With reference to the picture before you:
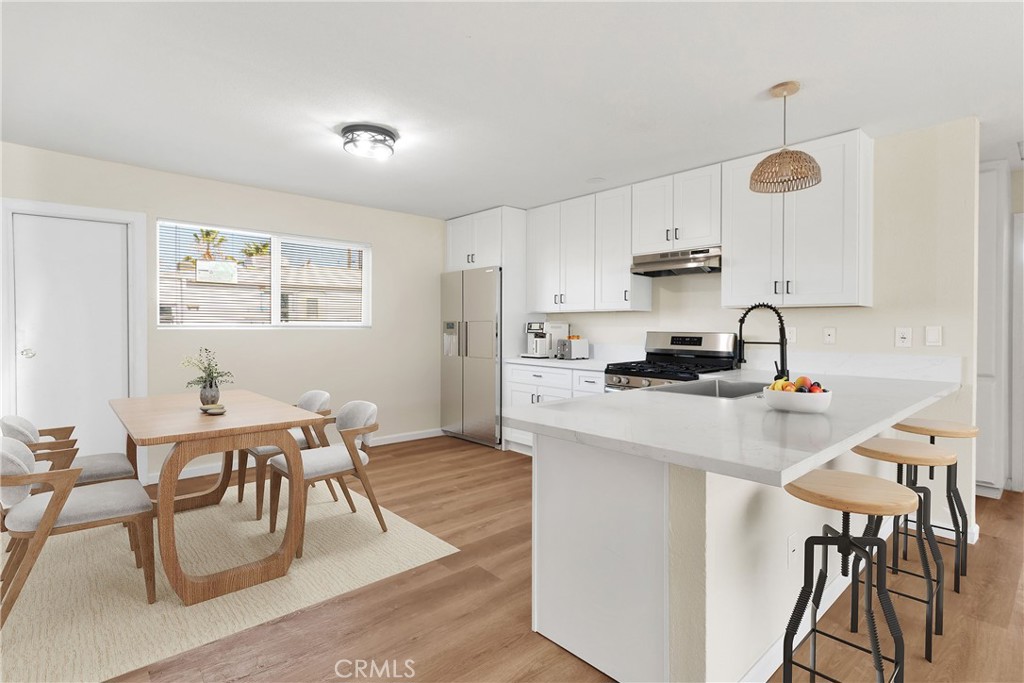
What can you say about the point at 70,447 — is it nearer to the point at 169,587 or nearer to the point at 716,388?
the point at 169,587

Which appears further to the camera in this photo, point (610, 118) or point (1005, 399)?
point (1005, 399)

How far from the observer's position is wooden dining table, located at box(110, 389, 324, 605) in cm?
217

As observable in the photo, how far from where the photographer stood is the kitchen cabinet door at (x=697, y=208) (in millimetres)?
3648

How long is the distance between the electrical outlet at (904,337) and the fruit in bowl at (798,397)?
5.63 ft

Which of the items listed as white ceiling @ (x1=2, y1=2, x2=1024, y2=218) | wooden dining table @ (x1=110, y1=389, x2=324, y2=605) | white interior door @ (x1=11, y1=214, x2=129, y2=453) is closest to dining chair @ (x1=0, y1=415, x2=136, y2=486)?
wooden dining table @ (x1=110, y1=389, x2=324, y2=605)

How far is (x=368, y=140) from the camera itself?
3.05 meters

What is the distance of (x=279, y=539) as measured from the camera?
9.47 ft

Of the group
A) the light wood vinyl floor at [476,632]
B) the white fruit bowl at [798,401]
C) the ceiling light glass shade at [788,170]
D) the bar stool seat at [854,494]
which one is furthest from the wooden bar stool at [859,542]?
the ceiling light glass shade at [788,170]

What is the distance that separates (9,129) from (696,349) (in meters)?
4.87

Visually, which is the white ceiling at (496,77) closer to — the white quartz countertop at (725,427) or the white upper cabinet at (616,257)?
A: the white upper cabinet at (616,257)

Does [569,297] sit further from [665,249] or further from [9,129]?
[9,129]

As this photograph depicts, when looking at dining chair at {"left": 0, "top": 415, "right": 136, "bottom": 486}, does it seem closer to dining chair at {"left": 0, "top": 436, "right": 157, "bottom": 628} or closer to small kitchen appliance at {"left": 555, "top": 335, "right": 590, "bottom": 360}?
dining chair at {"left": 0, "top": 436, "right": 157, "bottom": 628}

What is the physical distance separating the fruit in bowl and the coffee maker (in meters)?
3.13

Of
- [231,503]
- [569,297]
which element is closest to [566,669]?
[231,503]
